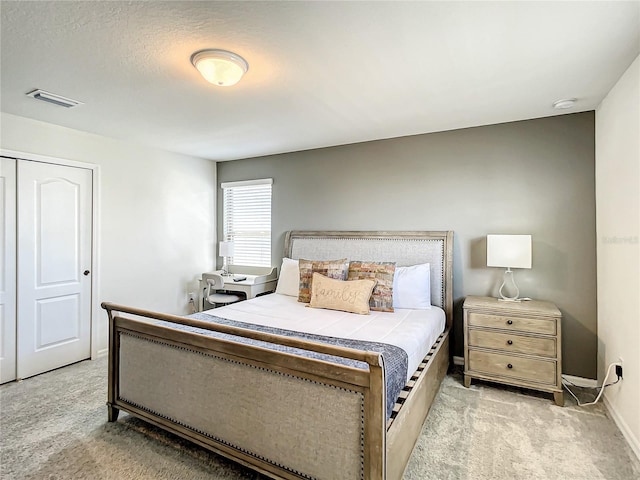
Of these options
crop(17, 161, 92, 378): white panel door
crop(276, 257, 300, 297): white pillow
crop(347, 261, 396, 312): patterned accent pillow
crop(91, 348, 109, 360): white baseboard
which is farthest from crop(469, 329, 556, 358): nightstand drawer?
crop(17, 161, 92, 378): white panel door

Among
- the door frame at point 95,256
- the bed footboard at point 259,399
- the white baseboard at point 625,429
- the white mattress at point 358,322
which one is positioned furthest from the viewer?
the door frame at point 95,256

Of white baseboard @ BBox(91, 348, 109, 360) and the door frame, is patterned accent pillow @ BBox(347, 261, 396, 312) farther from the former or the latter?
white baseboard @ BBox(91, 348, 109, 360)

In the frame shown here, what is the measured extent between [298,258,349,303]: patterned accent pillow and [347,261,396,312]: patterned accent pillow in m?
0.10

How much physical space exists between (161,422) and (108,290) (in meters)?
2.21

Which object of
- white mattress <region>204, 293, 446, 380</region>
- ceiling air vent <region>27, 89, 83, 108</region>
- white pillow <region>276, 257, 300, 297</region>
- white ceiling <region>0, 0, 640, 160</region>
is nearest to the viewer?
white ceiling <region>0, 0, 640, 160</region>

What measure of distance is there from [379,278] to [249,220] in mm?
2417

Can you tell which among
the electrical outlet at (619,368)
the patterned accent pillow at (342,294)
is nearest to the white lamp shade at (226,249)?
the patterned accent pillow at (342,294)

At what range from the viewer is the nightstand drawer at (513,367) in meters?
2.66

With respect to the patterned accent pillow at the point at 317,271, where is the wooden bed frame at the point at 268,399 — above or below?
below

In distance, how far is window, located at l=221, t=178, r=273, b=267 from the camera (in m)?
4.73

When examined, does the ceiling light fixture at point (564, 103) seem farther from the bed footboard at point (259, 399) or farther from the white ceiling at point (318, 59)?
the bed footboard at point (259, 399)

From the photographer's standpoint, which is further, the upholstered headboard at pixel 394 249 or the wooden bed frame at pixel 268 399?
the upholstered headboard at pixel 394 249

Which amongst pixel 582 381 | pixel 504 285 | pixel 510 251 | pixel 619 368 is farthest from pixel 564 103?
pixel 582 381

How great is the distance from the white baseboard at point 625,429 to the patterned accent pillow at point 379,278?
1684mm
